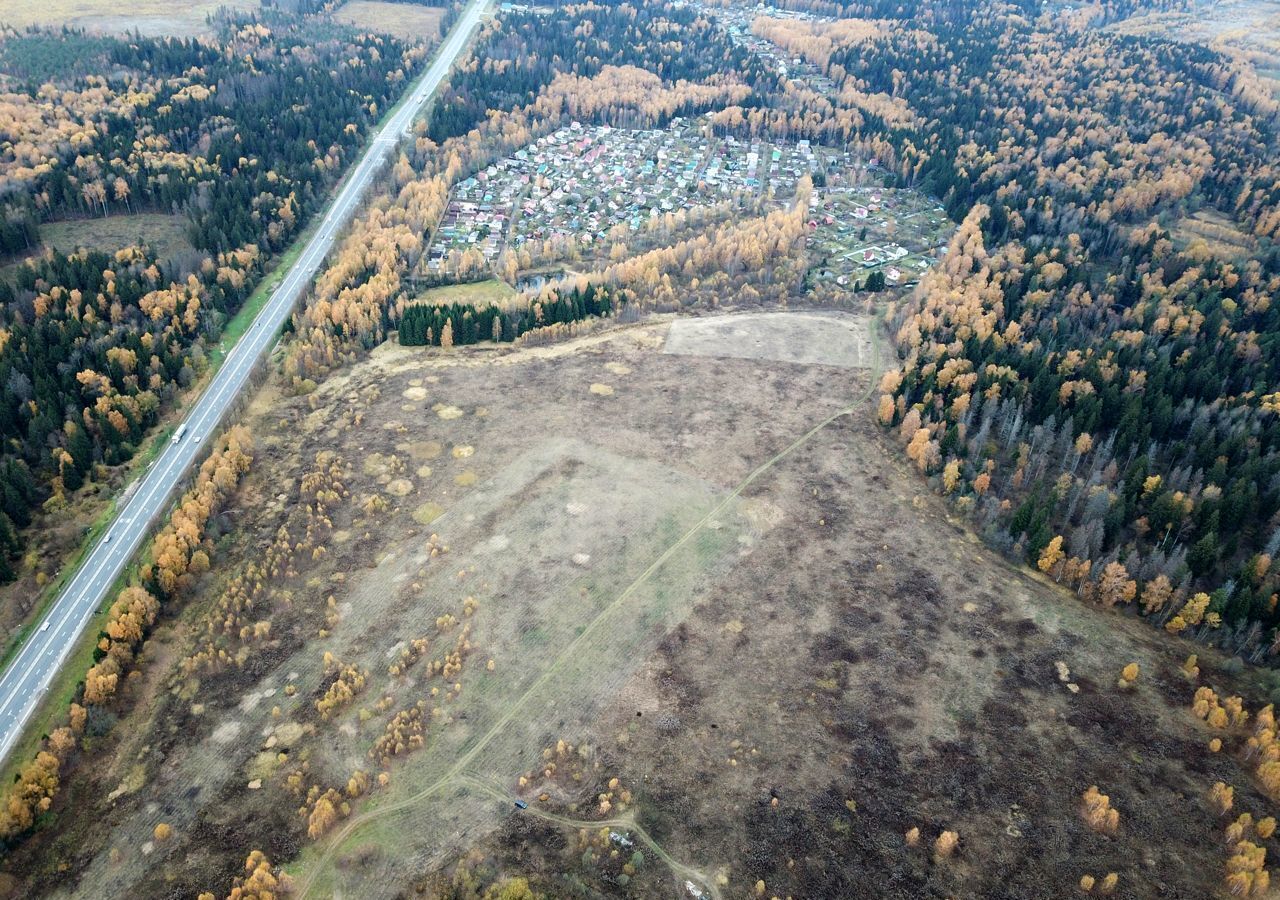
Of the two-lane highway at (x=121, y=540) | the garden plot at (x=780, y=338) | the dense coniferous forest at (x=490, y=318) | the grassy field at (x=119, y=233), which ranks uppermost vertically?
the grassy field at (x=119, y=233)

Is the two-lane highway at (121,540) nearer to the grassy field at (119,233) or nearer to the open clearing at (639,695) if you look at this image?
the open clearing at (639,695)

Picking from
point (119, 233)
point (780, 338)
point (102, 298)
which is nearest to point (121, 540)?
point (102, 298)

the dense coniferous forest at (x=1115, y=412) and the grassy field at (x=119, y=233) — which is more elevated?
the grassy field at (x=119, y=233)

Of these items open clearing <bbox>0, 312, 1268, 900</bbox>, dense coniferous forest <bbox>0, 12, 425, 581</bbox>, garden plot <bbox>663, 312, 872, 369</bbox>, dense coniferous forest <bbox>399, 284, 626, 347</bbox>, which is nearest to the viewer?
open clearing <bbox>0, 312, 1268, 900</bbox>

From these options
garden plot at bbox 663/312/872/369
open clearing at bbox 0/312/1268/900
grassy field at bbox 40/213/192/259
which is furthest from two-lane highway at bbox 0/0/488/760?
garden plot at bbox 663/312/872/369

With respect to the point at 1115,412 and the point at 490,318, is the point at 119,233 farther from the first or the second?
the point at 1115,412

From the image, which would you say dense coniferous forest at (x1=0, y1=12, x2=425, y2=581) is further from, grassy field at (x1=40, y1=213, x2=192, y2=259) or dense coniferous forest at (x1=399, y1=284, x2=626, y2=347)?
dense coniferous forest at (x1=399, y1=284, x2=626, y2=347)

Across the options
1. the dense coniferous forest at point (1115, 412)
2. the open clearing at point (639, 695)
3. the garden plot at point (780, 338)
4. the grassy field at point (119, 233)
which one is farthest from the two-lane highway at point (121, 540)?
the dense coniferous forest at point (1115, 412)
